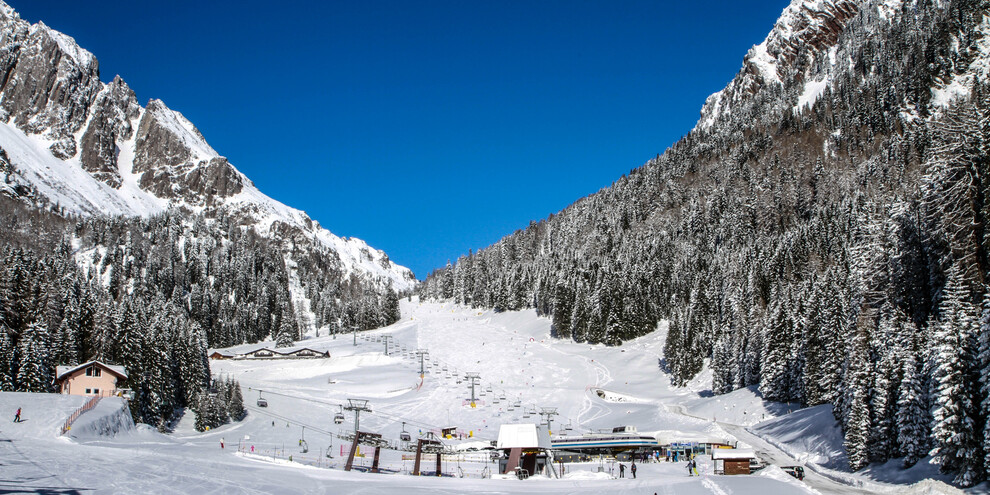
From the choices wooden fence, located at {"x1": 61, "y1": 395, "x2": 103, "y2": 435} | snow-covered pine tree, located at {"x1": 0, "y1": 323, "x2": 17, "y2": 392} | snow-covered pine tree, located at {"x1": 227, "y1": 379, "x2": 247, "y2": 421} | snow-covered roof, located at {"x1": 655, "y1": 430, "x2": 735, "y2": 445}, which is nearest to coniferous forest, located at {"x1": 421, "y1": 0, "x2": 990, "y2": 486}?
snow-covered roof, located at {"x1": 655, "y1": 430, "x2": 735, "y2": 445}

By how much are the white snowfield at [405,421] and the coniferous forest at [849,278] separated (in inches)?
165

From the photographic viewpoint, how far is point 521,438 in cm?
4347

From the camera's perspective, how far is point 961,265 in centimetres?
3647

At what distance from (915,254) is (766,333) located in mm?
27701

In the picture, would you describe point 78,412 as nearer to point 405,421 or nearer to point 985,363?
point 405,421

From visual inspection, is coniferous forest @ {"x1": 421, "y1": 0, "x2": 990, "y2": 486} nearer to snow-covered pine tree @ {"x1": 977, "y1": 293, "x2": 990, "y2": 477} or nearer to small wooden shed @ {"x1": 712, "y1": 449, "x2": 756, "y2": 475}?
snow-covered pine tree @ {"x1": 977, "y1": 293, "x2": 990, "y2": 477}

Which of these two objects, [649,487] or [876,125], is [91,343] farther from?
[876,125]

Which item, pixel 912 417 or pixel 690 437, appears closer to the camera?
pixel 912 417

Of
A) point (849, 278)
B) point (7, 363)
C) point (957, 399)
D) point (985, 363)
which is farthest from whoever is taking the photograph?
point (849, 278)

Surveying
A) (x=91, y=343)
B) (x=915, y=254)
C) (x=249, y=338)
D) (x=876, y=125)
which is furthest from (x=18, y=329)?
(x=876, y=125)

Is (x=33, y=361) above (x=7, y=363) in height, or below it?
above

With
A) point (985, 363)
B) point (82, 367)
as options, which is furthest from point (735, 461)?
point (82, 367)

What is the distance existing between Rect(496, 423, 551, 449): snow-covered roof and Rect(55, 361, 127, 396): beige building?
1579 inches

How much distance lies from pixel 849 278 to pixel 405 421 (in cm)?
5312
